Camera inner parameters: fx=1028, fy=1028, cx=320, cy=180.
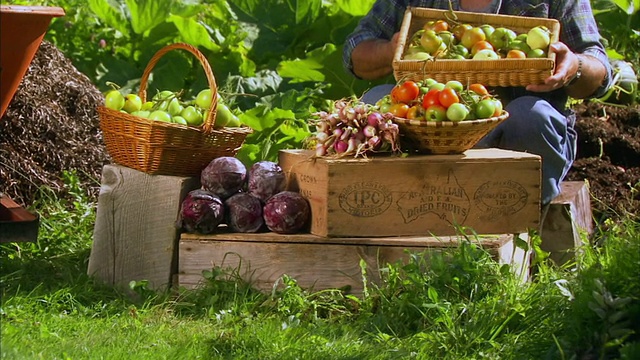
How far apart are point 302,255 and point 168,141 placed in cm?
71

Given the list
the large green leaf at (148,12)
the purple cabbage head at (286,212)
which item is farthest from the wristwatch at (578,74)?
the large green leaf at (148,12)

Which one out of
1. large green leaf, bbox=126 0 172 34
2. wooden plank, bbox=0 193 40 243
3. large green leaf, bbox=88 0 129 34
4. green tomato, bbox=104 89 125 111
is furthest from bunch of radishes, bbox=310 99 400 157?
large green leaf, bbox=88 0 129 34

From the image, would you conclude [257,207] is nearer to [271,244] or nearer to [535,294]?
[271,244]

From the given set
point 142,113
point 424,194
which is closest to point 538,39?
point 424,194

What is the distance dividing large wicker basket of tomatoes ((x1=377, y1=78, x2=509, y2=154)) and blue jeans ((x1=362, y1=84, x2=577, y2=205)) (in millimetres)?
332

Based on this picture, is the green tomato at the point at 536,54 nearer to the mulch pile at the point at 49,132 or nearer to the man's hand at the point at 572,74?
the man's hand at the point at 572,74

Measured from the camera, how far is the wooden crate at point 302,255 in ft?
13.4

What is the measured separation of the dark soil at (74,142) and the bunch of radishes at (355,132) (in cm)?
173

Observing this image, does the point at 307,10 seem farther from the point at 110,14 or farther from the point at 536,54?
the point at 536,54

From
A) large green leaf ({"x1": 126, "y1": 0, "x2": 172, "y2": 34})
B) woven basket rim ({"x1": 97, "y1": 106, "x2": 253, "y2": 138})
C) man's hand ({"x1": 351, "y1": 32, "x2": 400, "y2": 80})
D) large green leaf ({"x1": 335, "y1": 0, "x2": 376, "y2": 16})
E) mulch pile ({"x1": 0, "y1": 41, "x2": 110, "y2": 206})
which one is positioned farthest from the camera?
large green leaf ({"x1": 126, "y1": 0, "x2": 172, "y2": 34})

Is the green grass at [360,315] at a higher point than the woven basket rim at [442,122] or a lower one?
lower

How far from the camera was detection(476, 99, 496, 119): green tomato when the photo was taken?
4.07 m

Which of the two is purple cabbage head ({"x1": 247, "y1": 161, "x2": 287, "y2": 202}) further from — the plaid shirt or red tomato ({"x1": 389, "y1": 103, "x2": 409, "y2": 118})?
the plaid shirt

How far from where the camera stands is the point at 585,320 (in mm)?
3172
